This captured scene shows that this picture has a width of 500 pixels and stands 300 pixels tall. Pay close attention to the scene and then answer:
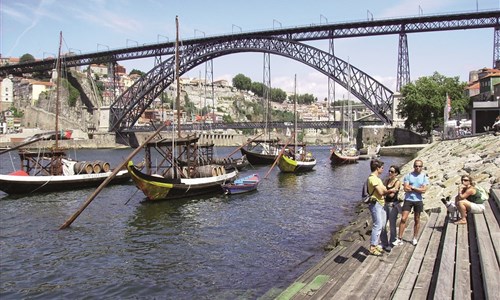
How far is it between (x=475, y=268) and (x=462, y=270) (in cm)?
36

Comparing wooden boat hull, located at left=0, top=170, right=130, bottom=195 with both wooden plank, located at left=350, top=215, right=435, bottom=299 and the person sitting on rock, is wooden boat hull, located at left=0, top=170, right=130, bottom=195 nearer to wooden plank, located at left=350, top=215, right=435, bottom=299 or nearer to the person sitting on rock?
wooden plank, located at left=350, top=215, right=435, bottom=299

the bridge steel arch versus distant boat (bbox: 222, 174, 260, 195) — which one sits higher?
the bridge steel arch

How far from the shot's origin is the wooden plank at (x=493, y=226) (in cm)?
846

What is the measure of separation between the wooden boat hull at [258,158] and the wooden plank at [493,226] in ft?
140

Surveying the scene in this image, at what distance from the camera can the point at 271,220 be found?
2128 centimetres

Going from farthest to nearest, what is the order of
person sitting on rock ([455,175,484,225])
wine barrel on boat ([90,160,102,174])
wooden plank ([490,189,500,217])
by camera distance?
wine barrel on boat ([90,160,102,174]), wooden plank ([490,189,500,217]), person sitting on rock ([455,175,484,225])

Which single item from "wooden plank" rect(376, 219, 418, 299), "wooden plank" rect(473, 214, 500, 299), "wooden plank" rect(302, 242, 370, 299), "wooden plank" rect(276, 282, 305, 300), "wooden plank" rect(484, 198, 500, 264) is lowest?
"wooden plank" rect(276, 282, 305, 300)

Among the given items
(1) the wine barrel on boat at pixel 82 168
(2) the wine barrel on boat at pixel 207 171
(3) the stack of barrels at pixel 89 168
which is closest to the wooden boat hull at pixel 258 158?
(3) the stack of barrels at pixel 89 168

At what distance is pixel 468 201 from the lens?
11.4m

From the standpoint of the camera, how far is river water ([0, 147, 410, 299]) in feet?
39.9

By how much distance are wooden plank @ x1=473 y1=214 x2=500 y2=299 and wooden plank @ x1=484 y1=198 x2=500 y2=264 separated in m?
0.06

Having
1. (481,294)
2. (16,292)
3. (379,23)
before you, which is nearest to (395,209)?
(481,294)

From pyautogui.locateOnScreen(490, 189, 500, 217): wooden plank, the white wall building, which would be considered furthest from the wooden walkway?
the white wall building

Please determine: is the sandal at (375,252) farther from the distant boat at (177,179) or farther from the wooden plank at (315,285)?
the distant boat at (177,179)
